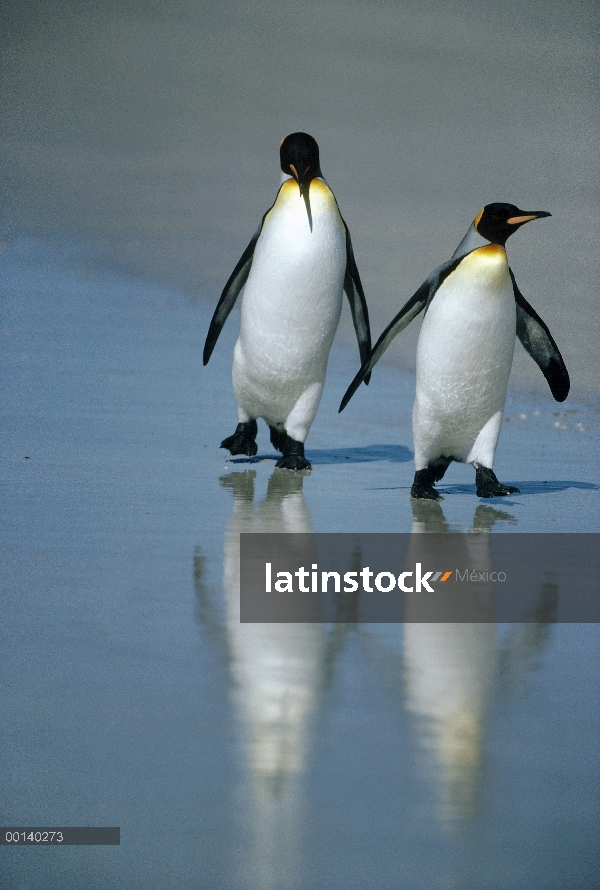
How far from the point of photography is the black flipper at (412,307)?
201 inches

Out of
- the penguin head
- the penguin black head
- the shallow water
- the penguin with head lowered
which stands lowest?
the shallow water

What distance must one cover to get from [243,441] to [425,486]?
54.6 inches

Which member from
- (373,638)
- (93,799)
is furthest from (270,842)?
(373,638)

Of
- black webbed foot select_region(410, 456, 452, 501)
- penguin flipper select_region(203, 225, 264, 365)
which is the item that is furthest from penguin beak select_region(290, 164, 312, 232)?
black webbed foot select_region(410, 456, 452, 501)

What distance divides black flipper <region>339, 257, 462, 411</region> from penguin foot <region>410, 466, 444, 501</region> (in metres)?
0.47

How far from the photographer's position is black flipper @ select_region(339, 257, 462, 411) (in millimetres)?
5094

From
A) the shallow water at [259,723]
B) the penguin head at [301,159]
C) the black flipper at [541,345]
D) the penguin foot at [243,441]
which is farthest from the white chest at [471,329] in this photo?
the penguin foot at [243,441]

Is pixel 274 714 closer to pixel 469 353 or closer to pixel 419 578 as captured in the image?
pixel 419 578

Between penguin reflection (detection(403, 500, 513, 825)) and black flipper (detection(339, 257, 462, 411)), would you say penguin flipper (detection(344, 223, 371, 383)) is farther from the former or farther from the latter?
penguin reflection (detection(403, 500, 513, 825))

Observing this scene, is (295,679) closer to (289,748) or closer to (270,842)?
(289,748)

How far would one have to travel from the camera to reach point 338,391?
8625mm

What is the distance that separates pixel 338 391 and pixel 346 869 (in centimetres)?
707

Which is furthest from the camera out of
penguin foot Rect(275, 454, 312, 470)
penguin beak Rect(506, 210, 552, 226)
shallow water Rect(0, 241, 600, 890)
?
penguin foot Rect(275, 454, 312, 470)

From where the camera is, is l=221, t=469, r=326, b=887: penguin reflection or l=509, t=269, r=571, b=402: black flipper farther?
l=509, t=269, r=571, b=402: black flipper
